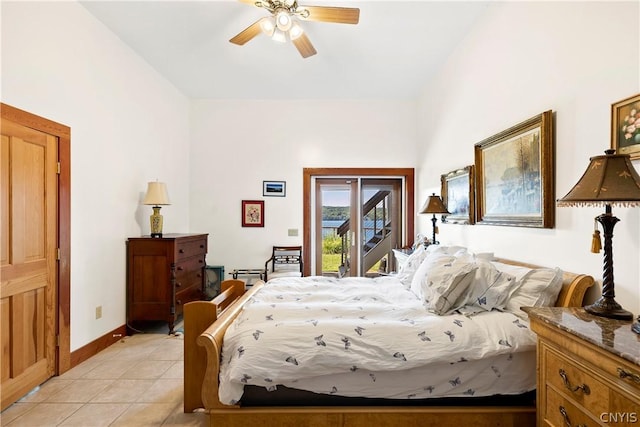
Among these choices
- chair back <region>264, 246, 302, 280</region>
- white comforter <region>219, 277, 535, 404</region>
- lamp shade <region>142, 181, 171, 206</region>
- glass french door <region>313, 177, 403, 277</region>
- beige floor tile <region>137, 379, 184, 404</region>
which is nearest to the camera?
white comforter <region>219, 277, 535, 404</region>

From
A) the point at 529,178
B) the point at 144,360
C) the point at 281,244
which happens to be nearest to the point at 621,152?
the point at 529,178

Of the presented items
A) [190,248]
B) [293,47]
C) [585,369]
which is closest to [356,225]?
[190,248]

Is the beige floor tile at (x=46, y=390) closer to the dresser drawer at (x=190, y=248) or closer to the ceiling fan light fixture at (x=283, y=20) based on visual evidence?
the dresser drawer at (x=190, y=248)

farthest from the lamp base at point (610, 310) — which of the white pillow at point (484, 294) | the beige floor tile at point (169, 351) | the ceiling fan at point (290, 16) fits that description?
the beige floor tile at point (169, 351)

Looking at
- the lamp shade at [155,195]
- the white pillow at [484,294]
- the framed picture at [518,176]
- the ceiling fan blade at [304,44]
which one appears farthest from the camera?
the lamp shade at [155,195]

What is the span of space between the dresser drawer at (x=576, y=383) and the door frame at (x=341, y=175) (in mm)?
3422

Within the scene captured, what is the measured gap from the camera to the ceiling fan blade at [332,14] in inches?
91.3

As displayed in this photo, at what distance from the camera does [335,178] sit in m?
4.94

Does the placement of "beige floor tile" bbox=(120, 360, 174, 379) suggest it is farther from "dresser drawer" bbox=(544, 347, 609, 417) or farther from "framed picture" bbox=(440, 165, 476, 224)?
"framed picture" bbox=(440, 165, 476, 224)

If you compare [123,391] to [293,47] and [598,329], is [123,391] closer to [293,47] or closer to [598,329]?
[598,329]

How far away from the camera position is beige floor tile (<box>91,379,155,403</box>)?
2.18m

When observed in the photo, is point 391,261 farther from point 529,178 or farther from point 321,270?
point 529,178

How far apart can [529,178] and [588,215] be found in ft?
1.75

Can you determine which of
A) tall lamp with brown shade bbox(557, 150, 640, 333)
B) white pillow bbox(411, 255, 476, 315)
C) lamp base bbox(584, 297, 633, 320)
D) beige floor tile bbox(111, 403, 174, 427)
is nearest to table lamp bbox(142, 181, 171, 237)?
beige floor tile bbox(111, 403, 174, 427)
